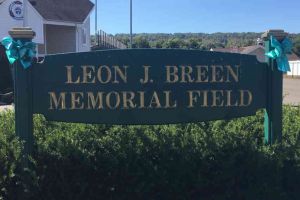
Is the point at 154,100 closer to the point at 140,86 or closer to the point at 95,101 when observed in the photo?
the point at 140,86

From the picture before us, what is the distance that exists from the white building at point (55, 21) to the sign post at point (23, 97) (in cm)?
3000

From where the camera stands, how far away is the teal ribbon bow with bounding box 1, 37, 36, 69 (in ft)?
13.1

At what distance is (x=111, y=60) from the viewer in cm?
418

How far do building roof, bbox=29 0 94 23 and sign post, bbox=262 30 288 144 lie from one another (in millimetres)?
32187

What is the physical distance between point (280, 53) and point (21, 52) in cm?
227

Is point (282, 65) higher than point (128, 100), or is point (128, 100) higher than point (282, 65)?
point (282, 65)

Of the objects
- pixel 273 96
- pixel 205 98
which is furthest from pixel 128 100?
pixel 273 96

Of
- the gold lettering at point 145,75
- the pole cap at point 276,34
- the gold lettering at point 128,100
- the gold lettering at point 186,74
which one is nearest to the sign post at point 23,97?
the gold lettering at point 128,100

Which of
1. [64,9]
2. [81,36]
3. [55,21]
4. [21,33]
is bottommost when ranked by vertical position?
[21,33]

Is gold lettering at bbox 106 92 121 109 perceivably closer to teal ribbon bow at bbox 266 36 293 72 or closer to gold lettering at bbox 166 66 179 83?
gold lettering at bbox 166 66 179 83

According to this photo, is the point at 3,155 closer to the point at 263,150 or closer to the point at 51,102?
the point at 51,102

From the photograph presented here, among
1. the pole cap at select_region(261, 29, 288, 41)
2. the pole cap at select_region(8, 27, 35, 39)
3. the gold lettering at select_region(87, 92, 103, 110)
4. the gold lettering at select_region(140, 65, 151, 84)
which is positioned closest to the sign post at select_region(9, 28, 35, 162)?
the pole cap at select_region(8, 27, 35, 39)

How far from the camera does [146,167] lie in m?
4.06

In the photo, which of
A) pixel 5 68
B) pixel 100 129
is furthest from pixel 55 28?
pixel 100 129
